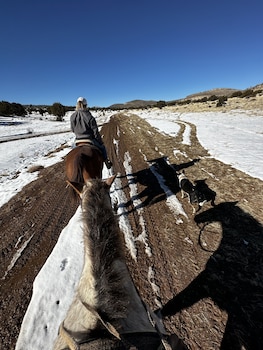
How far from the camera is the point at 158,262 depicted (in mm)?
3678

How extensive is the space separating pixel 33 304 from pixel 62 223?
2267mm

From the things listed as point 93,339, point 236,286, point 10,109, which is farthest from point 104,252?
point 10,109

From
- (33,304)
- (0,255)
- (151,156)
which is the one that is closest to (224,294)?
(33,304)

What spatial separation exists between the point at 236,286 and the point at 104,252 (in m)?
2.90

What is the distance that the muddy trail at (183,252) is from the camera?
8.81ft

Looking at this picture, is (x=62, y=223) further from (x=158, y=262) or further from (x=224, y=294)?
(x=224, y=294)

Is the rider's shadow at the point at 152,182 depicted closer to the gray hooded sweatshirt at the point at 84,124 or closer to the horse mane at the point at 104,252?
the gray hooded sweatshirt at the point at 84,124

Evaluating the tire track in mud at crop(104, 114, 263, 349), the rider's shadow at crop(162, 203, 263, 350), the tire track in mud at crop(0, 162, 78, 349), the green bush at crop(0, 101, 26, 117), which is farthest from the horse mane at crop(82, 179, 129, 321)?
the green bush at crop(0, 101, 26, 117)

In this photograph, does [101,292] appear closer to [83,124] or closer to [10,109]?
[83,124]

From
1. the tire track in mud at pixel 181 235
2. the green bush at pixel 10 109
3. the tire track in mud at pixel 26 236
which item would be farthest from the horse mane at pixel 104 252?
the green bush at pixel 10 109

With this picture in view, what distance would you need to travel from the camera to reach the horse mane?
43.9 inches

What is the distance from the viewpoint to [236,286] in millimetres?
3098

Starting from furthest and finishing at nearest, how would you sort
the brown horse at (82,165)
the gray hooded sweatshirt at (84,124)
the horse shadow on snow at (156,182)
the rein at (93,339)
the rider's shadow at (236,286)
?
the horse shadow on snow at (156,182)
the gray hooded sweatshirt at (84,124)
the brown horse at (82,165)
the rider's shadow at (236,286)
the rein at (93,339)

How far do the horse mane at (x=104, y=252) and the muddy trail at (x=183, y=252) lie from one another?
6.52 ft
